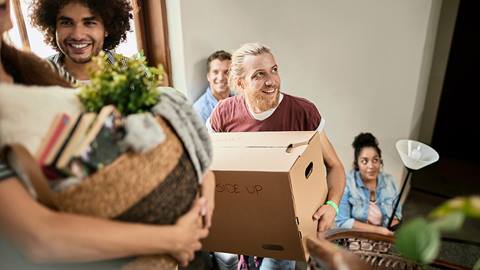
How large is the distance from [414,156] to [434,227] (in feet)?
5.10

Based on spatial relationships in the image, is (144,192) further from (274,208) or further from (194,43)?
(194,43)

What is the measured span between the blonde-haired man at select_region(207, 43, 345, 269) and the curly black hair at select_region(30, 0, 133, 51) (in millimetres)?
474

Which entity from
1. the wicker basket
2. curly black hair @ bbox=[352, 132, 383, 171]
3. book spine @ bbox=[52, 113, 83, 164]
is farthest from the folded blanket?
curly black hair @ bbox=[352, 132, 383, 171]

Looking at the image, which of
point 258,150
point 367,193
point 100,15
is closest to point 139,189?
point 258,150

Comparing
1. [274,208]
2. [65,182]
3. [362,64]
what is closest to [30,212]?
[65,182]

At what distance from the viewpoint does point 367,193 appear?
2.19m

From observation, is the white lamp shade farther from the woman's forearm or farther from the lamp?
the woman's forearm

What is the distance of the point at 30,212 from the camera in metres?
0.55

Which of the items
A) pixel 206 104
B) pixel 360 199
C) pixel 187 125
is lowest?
pixel 360 199

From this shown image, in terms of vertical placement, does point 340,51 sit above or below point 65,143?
below

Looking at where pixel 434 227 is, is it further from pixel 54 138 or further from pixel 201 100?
pixel 201 100

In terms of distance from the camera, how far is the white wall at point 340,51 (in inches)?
82.8

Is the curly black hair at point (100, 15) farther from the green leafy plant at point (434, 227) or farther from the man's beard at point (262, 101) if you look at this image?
the green leafy plant at point (434, 227)

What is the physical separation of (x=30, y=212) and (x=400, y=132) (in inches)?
97.1
